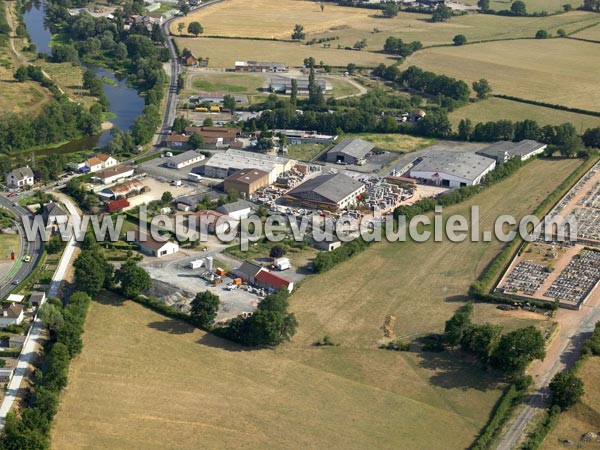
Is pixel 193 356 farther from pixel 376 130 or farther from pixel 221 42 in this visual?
pixel 221 42

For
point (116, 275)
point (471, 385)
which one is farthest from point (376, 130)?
point (471, 385)

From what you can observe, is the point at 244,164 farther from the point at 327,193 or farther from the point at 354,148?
the point at 354,148

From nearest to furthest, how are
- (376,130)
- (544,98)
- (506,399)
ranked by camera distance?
(506,399)
(376,130)
(544,98)

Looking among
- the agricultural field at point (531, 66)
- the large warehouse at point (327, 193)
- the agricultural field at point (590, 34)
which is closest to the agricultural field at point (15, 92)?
the large warehouse at point (327, 193)

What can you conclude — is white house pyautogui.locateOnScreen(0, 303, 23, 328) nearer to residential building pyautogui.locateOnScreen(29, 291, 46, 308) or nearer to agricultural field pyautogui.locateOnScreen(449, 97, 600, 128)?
residential building pyautogui.locateOnScreen(29, 291, 46, 308)

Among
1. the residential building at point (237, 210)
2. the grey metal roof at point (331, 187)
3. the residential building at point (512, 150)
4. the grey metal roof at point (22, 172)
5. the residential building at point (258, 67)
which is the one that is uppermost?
the residential building at point (258, 67)

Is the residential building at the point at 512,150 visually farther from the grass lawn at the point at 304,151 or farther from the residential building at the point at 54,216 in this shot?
the residential building at the point at 54,216
